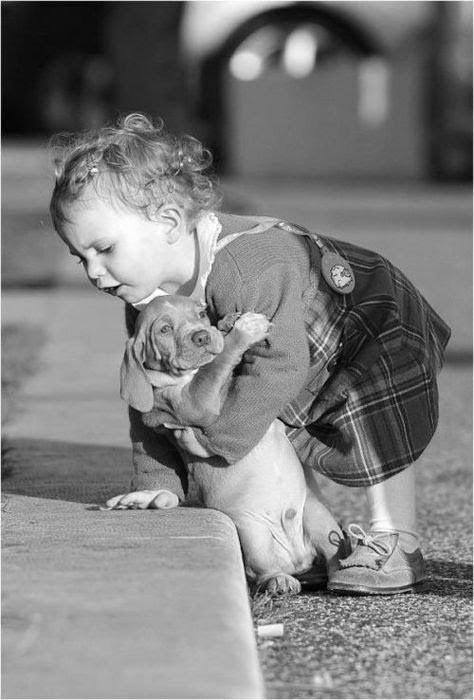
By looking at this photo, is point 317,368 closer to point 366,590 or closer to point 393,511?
point 393,511

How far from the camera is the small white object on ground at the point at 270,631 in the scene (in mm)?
3490

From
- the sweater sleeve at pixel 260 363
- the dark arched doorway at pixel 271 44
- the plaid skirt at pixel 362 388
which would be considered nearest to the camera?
the sweater sleeve at pixel 260 363

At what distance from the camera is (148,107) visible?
2788cm

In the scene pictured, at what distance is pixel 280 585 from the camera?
3.88 m

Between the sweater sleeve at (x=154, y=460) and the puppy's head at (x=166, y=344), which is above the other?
the puppy's head at (x=166, y=344)

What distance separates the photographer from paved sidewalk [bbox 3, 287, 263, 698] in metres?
2.80

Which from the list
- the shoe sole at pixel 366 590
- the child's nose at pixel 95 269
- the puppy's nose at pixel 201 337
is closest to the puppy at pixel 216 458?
the puppy's nose at pixel 201 337

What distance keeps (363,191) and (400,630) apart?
17.9 m

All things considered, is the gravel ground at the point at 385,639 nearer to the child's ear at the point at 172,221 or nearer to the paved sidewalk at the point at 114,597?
the paved sidewalk at the point at 114,597

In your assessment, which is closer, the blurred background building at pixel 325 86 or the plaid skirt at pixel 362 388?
the plaid skirt at pixel 362 388

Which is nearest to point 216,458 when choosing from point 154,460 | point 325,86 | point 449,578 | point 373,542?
point 154,460

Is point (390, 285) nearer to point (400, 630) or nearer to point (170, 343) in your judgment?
point (170, 343)

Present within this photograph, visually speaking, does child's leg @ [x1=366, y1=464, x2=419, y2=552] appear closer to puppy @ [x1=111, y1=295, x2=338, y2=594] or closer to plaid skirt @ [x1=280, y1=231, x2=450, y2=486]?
plaid skirt @ [x1=280, y1=231, x2=450, y2=486]

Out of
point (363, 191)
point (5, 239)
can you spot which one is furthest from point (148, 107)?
point (5, 239)
